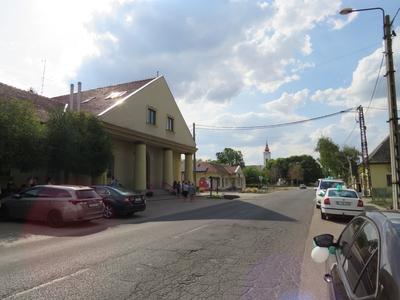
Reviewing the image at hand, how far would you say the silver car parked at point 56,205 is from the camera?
14.3 m

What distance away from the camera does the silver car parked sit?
14.3 meters

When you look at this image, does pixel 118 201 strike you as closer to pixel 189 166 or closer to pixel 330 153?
pixel 189 166

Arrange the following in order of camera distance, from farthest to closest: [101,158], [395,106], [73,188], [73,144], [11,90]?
[11,90]
[101,158]
[73,144]
[395,106]
[73,188]

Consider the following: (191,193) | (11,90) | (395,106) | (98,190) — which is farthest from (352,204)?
(11,90)

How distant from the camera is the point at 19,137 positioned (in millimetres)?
17609

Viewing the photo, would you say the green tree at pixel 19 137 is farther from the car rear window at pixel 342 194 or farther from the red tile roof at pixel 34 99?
the car rear window at pixel 342 194

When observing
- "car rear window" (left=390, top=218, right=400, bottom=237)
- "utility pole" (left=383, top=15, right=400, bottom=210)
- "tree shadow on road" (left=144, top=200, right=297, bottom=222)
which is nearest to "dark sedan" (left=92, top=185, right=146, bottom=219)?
"tree shadow on road" (left=144, top=200, right=297, bottom=222)

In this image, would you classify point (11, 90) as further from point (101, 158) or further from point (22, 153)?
point (22, 153)

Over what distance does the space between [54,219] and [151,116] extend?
23.2m

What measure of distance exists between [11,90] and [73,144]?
859 cm

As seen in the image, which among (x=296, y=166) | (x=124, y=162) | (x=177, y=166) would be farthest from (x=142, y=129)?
(x=296, y=166)

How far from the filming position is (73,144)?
21875 millimetres

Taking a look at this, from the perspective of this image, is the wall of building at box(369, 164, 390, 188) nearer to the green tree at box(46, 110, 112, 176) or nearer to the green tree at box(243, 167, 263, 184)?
the green tree at box(46, 110, 112, 176)

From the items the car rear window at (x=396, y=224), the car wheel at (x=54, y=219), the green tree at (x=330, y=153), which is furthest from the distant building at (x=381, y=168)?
the car rear window at (x=396, y=224)
